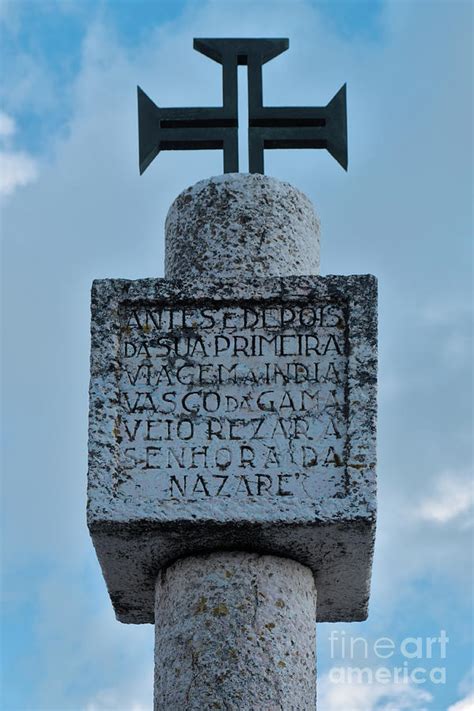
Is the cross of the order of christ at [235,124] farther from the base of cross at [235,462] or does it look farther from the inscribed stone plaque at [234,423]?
the inscribed stone plaque at [234,423]

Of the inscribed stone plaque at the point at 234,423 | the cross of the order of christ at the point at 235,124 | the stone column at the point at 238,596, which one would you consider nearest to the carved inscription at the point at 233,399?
the inscribed stone plaque at the point at 234,423

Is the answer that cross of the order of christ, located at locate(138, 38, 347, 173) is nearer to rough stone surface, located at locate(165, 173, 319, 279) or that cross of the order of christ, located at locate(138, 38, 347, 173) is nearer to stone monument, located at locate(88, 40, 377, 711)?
rough stone surface, located at locate(165, 173, 319, 279)

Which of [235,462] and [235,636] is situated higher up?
[235,462]

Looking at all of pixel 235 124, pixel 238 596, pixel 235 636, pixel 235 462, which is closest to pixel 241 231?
pixel 235 124

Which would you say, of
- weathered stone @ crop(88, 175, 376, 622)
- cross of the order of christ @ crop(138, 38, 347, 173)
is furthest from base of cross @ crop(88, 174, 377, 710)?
cross of the order of christ @ crop(138, 38, 347, 173)

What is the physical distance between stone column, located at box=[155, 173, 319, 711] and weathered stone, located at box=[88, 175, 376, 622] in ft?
0.28

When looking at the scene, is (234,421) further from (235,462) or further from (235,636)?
(235,636)

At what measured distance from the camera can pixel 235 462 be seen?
7.55 m

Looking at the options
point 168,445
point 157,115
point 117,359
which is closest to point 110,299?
point 117,359

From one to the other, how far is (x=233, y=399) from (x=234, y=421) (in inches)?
4.5

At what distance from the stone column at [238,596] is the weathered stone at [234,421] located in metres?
0.09

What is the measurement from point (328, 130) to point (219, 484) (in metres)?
2.44

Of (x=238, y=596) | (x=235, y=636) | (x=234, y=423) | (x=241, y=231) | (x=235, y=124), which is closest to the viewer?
(x=235, y=636)

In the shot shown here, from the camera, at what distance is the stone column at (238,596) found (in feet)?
23.9
